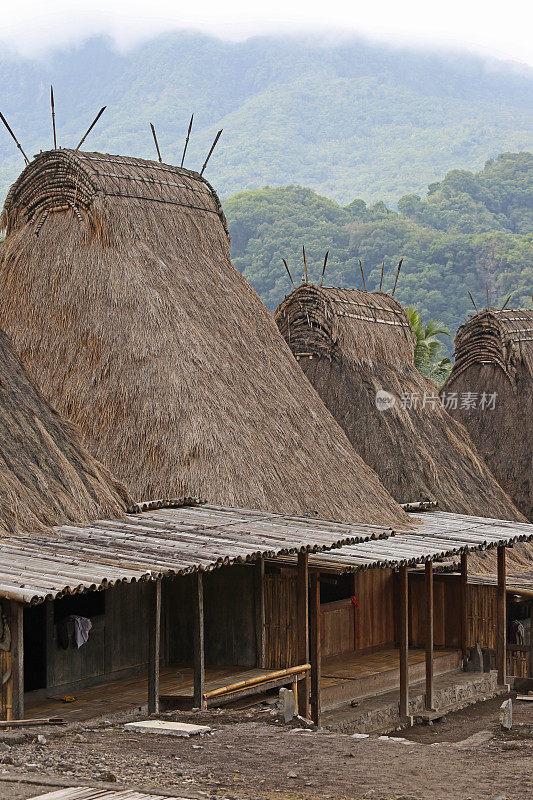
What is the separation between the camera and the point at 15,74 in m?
158

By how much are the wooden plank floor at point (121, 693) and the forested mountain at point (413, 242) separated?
A: 50.2 meters

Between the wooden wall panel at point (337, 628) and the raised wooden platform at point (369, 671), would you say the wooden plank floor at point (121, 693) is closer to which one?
the raised wooden platform at point (369, 671)

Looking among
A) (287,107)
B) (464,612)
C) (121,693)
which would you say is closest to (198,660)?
(121,693)

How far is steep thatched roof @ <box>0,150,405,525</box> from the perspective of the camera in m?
14.3

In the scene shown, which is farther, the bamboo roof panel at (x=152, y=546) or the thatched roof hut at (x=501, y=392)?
the thatched roof hut at (x=501, y=392)

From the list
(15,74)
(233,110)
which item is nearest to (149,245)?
(233,110)

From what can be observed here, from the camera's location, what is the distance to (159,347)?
15.1m

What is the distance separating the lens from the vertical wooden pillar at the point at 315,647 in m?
11.9

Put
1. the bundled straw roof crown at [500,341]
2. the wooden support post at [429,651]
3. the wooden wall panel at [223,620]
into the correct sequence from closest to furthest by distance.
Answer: the wooden wall panel at [223,620] < the wooden support post at [429,651] < the bundled straw roof crown at [500,341]

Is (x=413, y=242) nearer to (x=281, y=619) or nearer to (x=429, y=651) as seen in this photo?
(x=429, y=651)

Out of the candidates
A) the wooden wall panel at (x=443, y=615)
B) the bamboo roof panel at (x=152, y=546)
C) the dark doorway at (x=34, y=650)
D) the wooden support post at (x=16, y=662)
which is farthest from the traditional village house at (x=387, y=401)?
the wooden support post at (x=16, y=662)

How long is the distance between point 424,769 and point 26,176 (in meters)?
12.6

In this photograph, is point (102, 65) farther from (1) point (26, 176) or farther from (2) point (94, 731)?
(2) point (94, 731)

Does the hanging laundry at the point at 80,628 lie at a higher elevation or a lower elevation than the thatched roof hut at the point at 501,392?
lower
